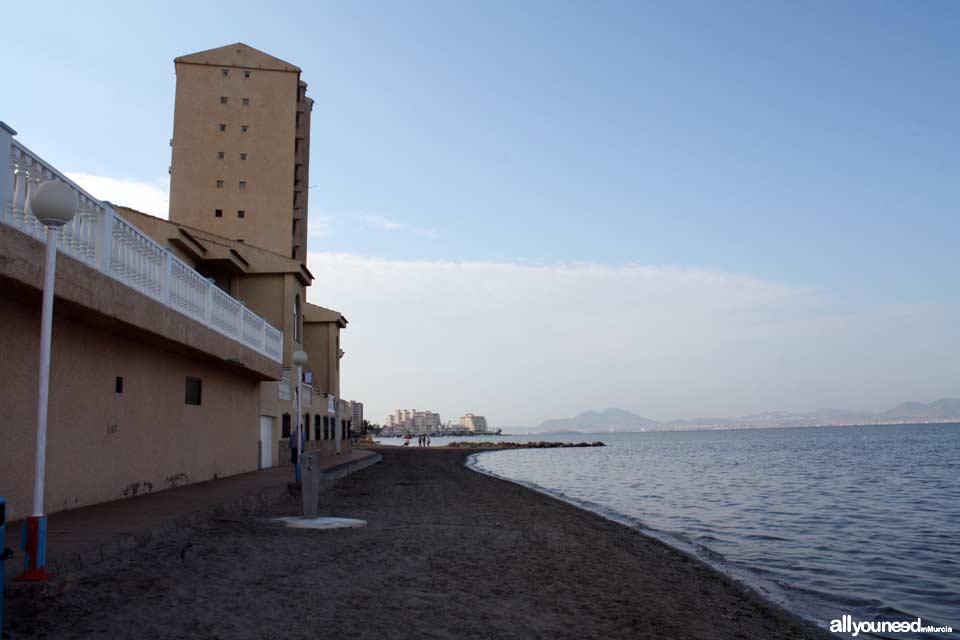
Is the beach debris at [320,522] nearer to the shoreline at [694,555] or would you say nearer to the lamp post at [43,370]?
the lamp post at [43,370]

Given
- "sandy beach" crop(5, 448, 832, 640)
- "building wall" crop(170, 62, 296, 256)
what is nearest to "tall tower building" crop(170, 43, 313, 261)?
"building wall" crop(170, 62, 296, 256)

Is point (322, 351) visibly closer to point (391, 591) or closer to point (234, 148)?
point (234, 148)

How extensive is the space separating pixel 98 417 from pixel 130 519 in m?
2.44

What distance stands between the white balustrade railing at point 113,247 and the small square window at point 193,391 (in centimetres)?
124

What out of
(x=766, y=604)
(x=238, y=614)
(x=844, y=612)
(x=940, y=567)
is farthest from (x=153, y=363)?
(x=940, y=567)

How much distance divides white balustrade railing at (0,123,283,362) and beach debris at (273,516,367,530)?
4200 mm

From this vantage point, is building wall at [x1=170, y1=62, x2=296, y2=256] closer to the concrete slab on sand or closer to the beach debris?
the concrete slab on sand

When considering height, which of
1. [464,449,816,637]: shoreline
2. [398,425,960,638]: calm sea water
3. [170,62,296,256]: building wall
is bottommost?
[398,425,960,638]: calm sea water

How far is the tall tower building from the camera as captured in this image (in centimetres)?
3516

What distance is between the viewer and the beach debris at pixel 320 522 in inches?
447

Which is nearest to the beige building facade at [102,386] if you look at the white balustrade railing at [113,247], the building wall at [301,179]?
the white balustrade railing at [113,247]

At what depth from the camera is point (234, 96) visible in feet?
119

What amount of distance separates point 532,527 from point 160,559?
6.99 m

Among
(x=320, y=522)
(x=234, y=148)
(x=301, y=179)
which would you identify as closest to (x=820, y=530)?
(x=320, y=522)
